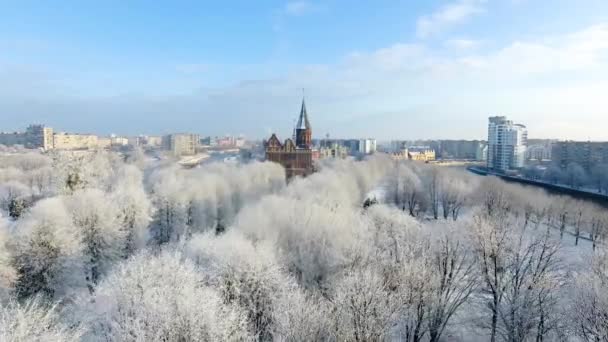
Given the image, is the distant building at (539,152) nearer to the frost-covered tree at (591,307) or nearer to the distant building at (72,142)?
the frost-covered tree at (591,307)

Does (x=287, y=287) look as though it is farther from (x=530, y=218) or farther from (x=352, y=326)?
(x=530, y=218)

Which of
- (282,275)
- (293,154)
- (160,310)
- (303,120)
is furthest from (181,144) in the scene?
(160,310)

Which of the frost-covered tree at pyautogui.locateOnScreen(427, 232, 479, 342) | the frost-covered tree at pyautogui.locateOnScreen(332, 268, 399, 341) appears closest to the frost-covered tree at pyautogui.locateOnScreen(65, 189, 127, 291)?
the frost-covered tree at pyautogui.locateOnScreen(332, 268, 399, 341)

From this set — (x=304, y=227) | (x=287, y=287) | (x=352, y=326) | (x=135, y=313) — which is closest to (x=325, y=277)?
(x=304, y=227)

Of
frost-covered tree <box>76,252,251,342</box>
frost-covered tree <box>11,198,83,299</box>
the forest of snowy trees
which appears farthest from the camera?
frost-covered tree <box>11,198,83,299</box>

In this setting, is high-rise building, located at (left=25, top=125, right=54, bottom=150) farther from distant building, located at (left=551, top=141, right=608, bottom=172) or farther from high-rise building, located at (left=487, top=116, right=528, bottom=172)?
distant building, located at (left=551, top=141, right=608, bottom=172)

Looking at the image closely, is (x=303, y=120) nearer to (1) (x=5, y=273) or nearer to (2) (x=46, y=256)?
(2) (x=46, y=256)
